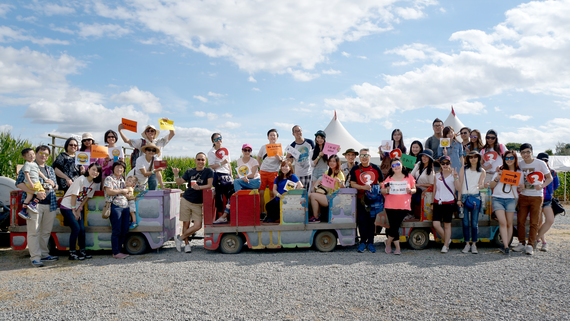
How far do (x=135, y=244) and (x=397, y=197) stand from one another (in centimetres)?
525

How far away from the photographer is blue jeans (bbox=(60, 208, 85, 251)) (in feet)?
21.5

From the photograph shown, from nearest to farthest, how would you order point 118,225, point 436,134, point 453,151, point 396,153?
point 118,225 → point 396,153 → point 453,151 → point 436,134

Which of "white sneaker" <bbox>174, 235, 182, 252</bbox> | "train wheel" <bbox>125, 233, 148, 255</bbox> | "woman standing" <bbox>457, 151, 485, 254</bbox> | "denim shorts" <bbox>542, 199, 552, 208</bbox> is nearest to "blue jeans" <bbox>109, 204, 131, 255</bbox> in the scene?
"train wheel" <bbox>125, 233, 148, 255</bbox>

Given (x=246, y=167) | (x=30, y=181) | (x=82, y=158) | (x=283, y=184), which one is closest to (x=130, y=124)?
(x=82, y=158)

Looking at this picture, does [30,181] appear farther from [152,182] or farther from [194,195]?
[194,195]

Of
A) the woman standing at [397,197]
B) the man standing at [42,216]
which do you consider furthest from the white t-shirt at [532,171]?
the man standing at [42,216]

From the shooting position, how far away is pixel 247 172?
736cm

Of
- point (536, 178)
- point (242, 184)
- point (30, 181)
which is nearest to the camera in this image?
point (30, 181)

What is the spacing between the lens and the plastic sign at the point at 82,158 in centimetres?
684

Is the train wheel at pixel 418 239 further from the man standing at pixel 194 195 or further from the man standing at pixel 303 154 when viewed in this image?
the man standing at pixel 194 195

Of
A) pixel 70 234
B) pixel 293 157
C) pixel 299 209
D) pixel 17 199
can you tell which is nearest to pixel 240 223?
pixel 299 209

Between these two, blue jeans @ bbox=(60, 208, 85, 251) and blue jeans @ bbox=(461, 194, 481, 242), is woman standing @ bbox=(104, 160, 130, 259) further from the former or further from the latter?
blue jeans @ bbox=(461, 194, 481, 242)

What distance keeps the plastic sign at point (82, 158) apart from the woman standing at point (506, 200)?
806cm

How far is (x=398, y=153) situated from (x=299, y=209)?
2.49 meters
